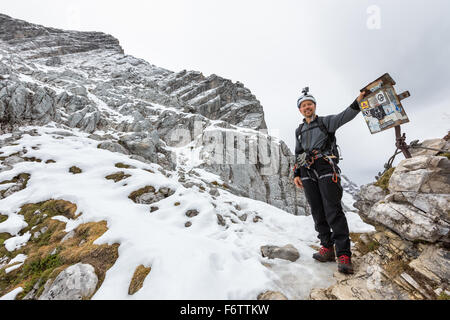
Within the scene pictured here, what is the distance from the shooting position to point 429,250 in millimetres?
3543

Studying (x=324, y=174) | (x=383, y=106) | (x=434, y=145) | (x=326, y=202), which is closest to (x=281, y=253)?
(x=326, y=202)

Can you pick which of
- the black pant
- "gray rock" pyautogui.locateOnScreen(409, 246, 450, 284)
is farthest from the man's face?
"gray rock" pyautogui.locateOnScreen(409, 246, 450, 284)

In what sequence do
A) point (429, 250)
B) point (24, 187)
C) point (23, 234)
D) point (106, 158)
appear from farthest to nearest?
point (106, 158)
point (24, 187)
point (23, 234)
point (429, 250)

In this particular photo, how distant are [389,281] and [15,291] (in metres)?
7.61

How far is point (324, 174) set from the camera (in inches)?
186

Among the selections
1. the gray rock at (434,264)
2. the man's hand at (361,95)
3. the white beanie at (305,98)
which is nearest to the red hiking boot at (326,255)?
the gray rock at (434,264)

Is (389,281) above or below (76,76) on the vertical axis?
below

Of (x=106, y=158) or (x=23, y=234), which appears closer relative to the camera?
(x=23, y=234)

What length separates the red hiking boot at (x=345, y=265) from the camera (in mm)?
4008

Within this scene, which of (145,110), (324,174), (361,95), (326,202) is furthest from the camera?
(145,110)

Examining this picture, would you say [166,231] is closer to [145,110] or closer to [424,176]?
[424,176]

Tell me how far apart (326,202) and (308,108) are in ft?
8.89
